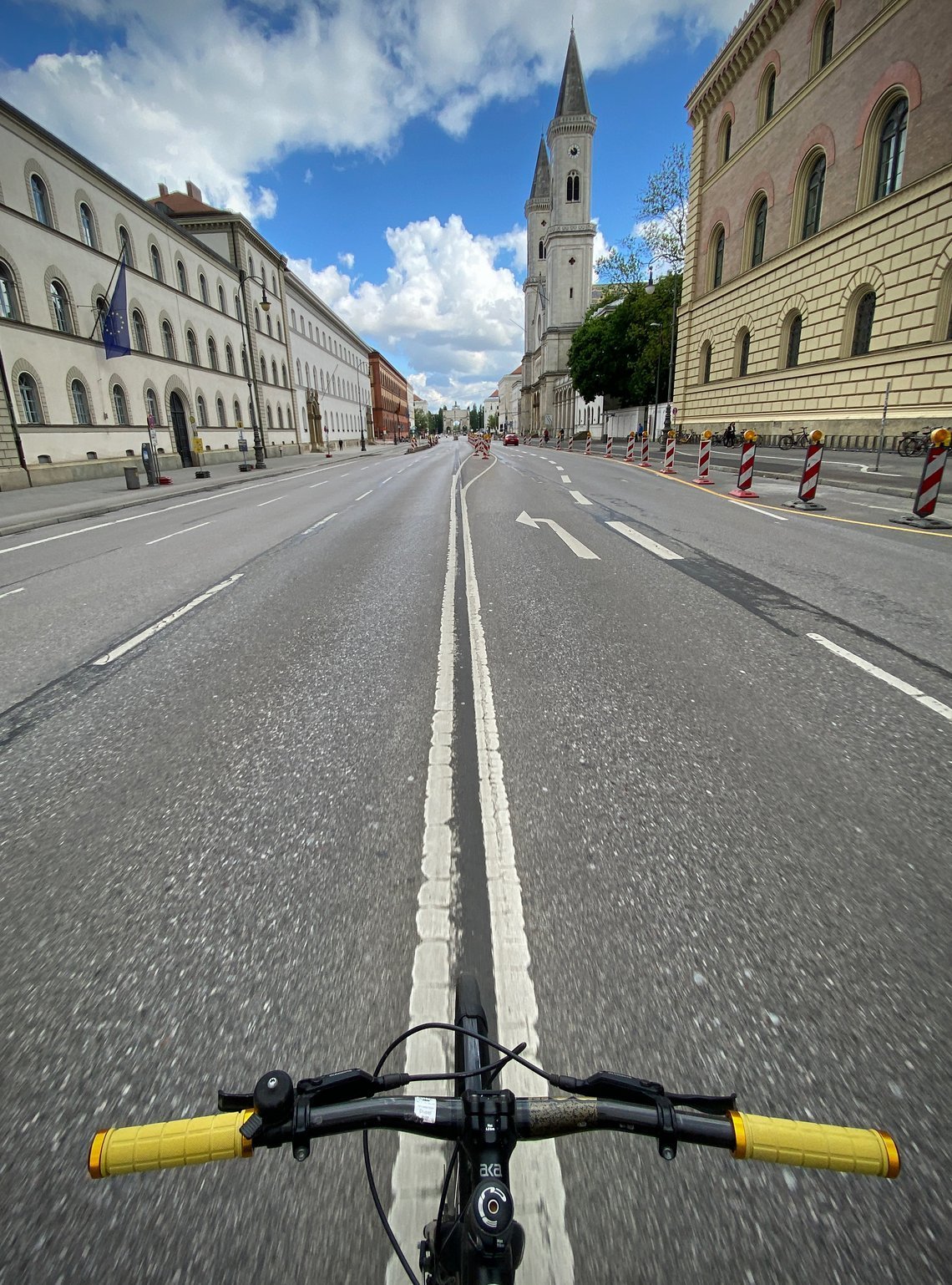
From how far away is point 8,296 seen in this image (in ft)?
74.7

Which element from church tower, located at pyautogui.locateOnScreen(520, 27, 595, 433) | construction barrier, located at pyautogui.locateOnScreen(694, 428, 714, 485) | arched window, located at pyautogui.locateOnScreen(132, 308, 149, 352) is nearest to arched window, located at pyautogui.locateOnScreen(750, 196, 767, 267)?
construction barrier, located at pyautogui.locateOnScreen(694, 428, 714, 485)

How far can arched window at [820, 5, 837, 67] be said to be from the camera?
2592 cm

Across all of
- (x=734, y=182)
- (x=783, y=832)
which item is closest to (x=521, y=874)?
(x=783, y=832)

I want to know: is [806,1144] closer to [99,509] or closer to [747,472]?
[747,472]

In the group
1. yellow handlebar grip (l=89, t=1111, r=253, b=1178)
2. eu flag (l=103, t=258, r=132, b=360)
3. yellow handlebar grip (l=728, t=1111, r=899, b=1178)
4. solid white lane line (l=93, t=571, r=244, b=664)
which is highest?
eu flag (l=103, t=258, r=132, b=360)

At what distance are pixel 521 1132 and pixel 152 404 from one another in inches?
1521

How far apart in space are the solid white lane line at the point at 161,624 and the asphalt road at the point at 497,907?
127 millimetres

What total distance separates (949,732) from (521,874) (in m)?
2.73

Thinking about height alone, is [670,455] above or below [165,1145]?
above

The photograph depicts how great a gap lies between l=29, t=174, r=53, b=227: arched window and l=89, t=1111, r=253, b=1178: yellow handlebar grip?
3300 cm

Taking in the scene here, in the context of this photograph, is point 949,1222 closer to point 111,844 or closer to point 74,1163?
point 74,1163

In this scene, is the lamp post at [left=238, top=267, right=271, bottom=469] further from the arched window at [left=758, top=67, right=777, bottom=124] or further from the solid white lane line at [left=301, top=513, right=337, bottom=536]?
the arched window at [left=758, top=67, right=777, bottom=124]

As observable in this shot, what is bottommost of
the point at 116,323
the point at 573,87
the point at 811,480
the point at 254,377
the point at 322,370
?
the point at 811,480

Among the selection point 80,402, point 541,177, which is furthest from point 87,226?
point 541,177
